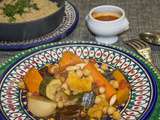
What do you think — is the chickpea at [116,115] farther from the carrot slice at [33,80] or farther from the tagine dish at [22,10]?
the tagine dish at [22,10]

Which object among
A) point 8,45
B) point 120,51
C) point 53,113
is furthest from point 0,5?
point 53,113

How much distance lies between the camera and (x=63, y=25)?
1646mm

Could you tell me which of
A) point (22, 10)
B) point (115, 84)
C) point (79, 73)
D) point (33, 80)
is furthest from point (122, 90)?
point (22, 10)

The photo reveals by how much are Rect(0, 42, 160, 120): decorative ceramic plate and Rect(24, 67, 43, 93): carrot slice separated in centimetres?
5

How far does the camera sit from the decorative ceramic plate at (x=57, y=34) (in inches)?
59.6

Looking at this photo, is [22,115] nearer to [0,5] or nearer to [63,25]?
[63,25]

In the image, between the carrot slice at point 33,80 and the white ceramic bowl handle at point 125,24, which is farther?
the white ceramic bowl handle at point 125,24

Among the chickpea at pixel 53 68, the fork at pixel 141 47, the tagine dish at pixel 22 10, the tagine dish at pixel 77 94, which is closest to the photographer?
the tagine dish at pixel 77 94

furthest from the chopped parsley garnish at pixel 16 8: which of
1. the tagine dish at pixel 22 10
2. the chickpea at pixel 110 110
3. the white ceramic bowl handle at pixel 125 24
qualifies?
the chickpea at pixel 110 110

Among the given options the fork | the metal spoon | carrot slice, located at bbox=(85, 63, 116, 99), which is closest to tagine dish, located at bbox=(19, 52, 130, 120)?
carrot slice, located at bbox=(85, 63, 116, 99)

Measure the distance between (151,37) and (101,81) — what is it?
45 centimetres

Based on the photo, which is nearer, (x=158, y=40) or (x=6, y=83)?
(x=6, y=83)

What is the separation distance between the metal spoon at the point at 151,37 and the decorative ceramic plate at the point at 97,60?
21cm

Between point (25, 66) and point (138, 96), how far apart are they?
1.29 feet
